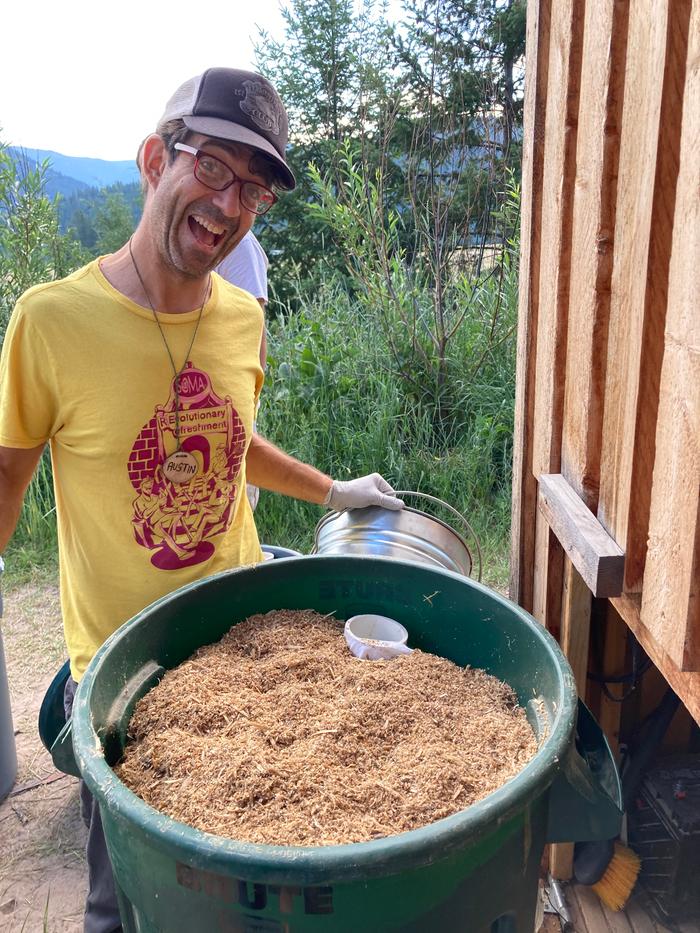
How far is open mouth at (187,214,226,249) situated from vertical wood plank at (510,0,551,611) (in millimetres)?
806

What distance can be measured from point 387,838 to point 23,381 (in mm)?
Answer: 1384

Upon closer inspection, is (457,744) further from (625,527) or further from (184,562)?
(184,562)

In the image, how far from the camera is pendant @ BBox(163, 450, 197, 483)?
2000 mm

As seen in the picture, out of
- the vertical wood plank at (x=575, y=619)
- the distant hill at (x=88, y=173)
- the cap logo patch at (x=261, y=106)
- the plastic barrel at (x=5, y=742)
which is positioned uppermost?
the distant hill at (x=88, y=173)

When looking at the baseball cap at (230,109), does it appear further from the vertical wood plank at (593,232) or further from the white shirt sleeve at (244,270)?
the white shirt sleeve at (244,270)

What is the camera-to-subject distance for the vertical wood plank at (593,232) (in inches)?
55.0

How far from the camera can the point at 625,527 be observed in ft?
4.63

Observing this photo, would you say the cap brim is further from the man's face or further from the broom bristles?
the broom bristles

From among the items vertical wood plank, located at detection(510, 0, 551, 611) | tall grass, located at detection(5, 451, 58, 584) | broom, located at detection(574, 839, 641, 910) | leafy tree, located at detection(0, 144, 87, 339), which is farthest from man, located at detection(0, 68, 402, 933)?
leafy tree, located at detection(0, 144, 87, 339)

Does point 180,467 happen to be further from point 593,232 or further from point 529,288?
point 593,232

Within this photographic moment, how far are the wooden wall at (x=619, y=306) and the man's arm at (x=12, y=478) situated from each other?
1.30 metres

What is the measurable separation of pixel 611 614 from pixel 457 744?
A: 115 centimetres

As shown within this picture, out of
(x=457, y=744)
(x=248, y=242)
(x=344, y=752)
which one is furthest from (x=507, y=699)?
(x=248, y=242)

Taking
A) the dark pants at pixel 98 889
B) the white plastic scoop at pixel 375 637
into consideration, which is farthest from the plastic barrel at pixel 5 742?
the white plastic scoop at pixel 375 637
